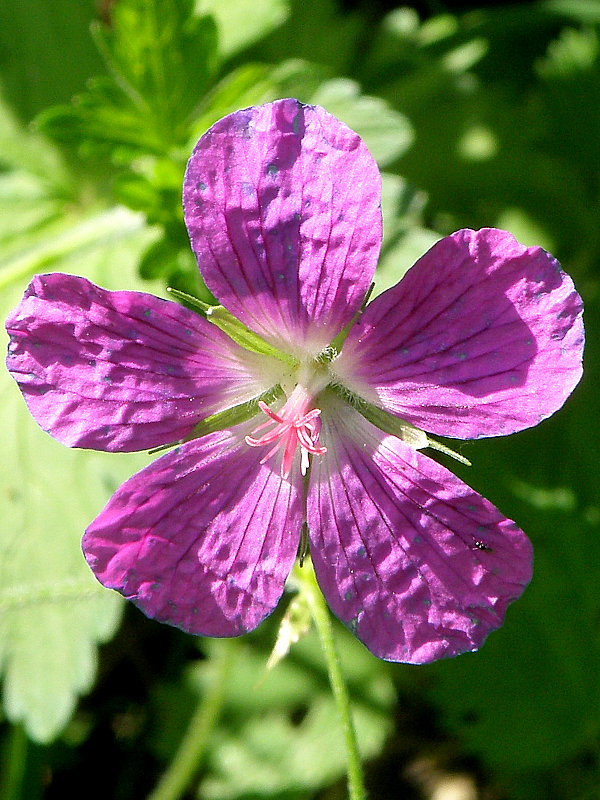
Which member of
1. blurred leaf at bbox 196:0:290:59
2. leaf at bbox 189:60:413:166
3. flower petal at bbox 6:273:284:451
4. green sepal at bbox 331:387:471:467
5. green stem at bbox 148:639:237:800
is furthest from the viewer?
green stem at bbox 148:639:237:800

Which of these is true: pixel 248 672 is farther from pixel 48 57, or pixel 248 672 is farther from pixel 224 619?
pixel 48 57

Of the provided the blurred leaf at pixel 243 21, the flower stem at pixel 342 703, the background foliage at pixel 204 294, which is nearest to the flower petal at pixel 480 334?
the flower stem at pixel 342 703

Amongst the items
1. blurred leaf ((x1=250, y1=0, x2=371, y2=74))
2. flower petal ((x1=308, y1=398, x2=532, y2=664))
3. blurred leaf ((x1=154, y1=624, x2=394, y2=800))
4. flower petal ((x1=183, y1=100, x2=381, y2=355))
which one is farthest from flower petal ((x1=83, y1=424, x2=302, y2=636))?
blurred leaf ((x1=250, y1=0, x2=371, y2=74))

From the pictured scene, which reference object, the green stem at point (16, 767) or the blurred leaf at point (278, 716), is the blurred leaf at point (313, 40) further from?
the green stem at point (16, 767)

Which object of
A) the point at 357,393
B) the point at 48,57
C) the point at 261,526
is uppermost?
the point at 48,57

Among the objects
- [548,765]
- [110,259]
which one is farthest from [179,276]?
[548,765]

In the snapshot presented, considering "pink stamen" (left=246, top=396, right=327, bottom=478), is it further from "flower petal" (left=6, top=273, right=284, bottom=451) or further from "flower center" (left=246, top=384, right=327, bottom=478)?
"flower petal" (left=6, top=273, right=284, bottom=451)

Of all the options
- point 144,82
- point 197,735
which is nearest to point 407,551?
point 144,82
